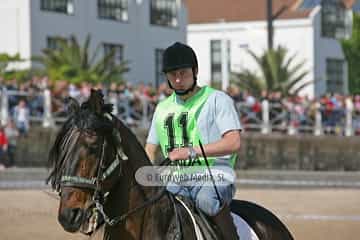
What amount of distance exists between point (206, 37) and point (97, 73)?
20264 mm

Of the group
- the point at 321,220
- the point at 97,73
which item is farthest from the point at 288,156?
Answer: the point at 321,220

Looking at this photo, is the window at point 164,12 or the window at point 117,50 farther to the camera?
the window at point 164,12

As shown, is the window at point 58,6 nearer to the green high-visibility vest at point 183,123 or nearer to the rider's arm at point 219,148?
the green high-visibility vest at point 183,123

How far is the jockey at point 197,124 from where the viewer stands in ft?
19.4

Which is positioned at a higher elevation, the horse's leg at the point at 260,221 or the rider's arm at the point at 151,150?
the rider's arm at the point at 151,150

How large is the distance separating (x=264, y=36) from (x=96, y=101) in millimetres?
47860

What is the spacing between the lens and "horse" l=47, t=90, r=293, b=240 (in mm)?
5137

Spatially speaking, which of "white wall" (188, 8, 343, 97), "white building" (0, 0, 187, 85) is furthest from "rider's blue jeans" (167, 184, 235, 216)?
"white wall" (188, 8, 343, 97)

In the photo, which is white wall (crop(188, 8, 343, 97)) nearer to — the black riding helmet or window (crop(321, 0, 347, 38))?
window (crop(321, 0, 347, 38))

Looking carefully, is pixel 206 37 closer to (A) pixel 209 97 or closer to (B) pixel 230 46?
(B) pixel 230 46

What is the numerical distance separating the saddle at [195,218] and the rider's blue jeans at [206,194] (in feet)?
0.13

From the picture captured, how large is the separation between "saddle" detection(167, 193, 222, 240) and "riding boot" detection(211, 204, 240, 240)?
4cm

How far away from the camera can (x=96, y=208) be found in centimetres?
530

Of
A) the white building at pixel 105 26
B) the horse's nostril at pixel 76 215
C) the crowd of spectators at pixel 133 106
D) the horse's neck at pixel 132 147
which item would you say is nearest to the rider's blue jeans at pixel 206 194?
the horse's neck at pixel 132 147
